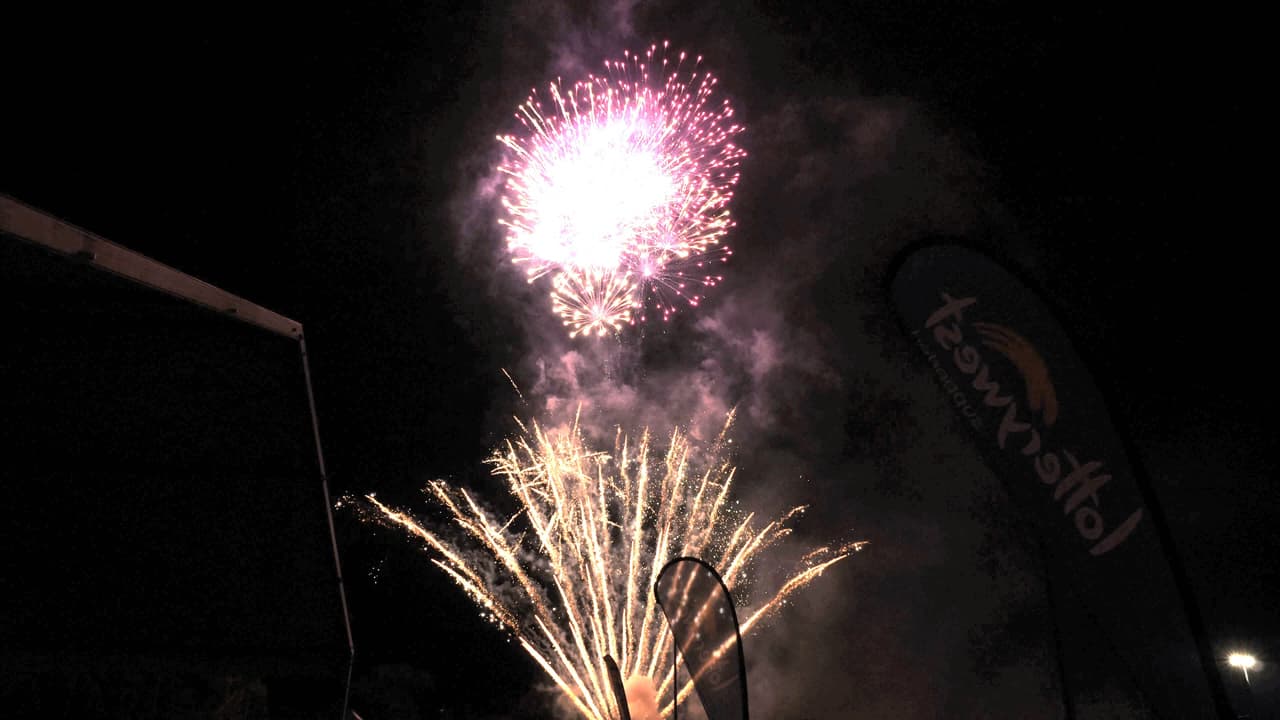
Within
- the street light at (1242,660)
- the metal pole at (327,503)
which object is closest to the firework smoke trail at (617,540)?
the metal pole at (327,503)

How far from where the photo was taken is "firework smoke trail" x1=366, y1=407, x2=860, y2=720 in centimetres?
1727

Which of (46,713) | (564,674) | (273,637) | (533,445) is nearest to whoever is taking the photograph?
(46,713)

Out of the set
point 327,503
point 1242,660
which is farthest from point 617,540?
point 327,503

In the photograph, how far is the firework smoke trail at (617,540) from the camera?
56.6 feet

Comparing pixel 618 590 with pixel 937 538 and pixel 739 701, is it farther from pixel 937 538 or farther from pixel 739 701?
pixel 739 701

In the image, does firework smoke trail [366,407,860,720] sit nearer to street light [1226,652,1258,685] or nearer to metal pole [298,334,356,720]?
metal pole [298,334,356,720]

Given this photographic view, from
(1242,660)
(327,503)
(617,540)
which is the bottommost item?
(1242,660)

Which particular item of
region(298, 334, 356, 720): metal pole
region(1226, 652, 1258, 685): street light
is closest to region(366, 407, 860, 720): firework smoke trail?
region(298, 334, 356, 720): metal pole

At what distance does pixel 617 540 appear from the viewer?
26.4m

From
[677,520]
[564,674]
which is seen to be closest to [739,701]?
[677,520]

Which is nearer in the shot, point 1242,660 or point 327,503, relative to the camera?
point 327,503

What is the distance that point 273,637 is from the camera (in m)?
3.73

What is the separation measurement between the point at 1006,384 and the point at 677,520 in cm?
1458

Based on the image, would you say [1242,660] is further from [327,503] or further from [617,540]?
[617,540]
